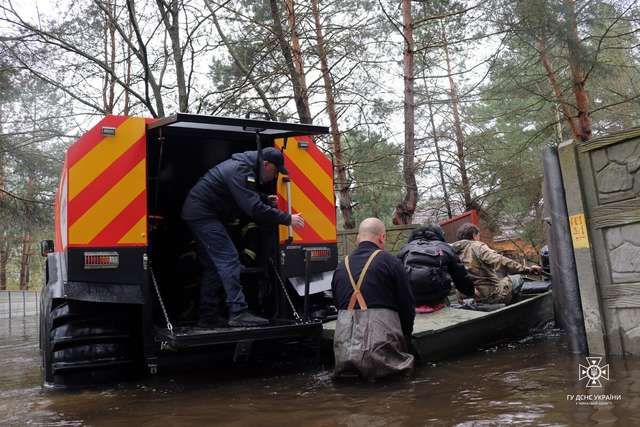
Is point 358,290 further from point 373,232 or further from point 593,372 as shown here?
point 593,372

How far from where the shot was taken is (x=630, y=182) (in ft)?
14.1

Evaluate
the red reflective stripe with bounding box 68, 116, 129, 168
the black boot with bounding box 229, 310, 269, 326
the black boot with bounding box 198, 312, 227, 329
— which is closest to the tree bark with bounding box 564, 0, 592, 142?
the black boot with bounding box 229, 310, 269, 326

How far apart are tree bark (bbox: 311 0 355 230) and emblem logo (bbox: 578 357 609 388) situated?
7.72 metres

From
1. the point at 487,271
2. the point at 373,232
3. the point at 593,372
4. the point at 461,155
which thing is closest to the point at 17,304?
the point at 461,155

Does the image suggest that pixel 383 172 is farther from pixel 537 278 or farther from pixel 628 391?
pixel 628 391

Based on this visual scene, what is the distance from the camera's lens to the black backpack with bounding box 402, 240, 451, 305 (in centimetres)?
530

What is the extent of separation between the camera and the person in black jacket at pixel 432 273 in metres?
5.31

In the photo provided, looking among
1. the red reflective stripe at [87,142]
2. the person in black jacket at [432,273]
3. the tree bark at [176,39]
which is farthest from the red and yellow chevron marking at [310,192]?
the tree bark at [176,39]

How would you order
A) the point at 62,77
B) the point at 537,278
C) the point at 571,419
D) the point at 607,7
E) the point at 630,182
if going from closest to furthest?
the point at 571,419, the point at 630,182, the point at 537,278, the point at 607,7, the point at 62,77

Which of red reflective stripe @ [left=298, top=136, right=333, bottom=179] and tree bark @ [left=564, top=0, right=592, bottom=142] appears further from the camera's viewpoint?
tree bark @ [left=564, top=0, right=592, bottom=142]

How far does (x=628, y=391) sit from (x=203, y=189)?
11.0 ft

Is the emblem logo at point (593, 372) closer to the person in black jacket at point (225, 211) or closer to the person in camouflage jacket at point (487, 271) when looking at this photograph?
the person in camouflage jacket at point (487, 271)

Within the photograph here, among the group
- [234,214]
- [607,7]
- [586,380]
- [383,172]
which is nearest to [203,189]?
[234,214]

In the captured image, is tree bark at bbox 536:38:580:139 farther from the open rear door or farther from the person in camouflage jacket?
the open rear door
